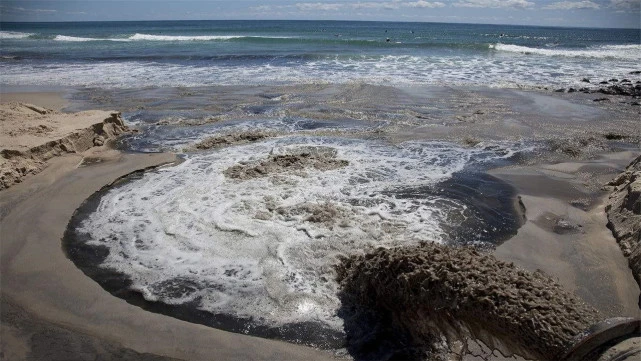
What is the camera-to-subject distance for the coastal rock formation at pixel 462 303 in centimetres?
205

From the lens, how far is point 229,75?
1548 cm

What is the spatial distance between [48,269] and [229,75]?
1284cm

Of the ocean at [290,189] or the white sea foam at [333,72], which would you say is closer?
the ocean at [290,189]

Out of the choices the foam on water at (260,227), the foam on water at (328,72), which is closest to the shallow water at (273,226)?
the foam on water at (260,227)

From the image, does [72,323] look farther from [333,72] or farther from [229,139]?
[333,72]

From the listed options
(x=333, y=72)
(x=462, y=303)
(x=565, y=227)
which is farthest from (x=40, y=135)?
(x=333, y=72)

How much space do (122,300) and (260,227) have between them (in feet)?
4.54

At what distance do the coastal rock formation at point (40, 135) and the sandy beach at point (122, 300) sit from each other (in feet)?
0.23

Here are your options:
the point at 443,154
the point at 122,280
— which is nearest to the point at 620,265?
the point at 443,154

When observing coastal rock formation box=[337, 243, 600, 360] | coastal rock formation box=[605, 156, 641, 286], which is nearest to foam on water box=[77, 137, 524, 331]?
coastal rock formation box=[337, 243, 600, 360]

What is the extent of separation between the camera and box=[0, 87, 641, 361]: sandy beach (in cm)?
269

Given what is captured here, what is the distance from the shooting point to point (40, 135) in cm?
632

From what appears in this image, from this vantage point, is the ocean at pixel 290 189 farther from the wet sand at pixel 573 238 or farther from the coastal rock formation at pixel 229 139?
the wet sand at pixel 573 238

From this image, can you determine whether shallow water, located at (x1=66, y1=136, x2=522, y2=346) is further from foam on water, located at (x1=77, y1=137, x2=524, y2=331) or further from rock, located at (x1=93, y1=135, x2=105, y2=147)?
rock, located at (x1=93, y1=135, x2=105, y2=147)
